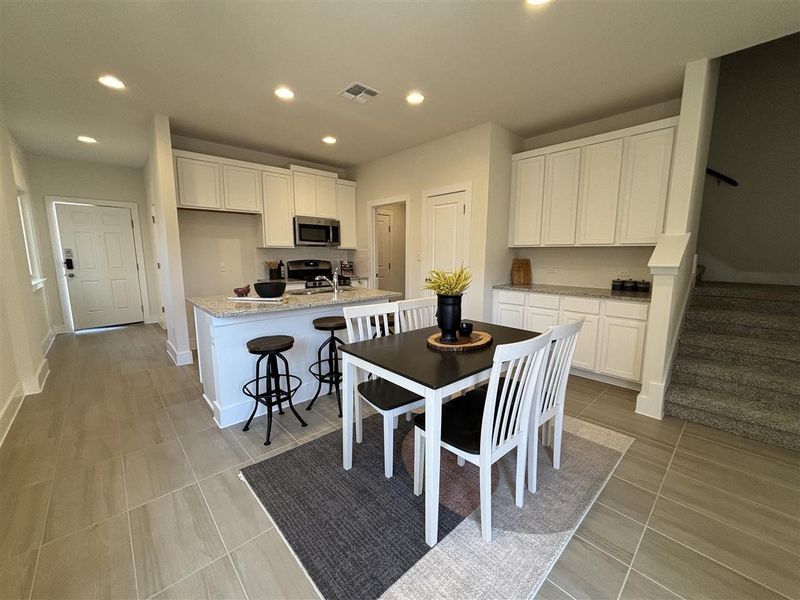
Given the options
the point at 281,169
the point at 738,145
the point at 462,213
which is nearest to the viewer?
the point at 738,145

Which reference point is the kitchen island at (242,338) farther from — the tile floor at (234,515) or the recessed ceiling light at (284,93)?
the recessed ceiling light at (284,93)

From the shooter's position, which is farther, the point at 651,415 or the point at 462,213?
the point at 462,213

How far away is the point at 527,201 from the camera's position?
3850 mm

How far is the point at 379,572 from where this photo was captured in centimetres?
134

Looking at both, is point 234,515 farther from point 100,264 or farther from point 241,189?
point 100,264

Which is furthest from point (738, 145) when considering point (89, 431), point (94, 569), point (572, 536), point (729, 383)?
point (89, 431)

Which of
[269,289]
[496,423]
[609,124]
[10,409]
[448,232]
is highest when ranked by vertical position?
[609,124]

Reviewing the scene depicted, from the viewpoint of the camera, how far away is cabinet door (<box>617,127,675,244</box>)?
2.92 metres

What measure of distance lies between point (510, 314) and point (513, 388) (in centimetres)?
251

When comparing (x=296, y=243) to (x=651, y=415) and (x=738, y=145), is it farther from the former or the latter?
(x=738, y=145)

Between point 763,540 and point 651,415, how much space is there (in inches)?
47.4

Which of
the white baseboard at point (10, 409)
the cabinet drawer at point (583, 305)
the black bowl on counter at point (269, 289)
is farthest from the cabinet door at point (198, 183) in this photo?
the cabinet drawer at point (583, 305)

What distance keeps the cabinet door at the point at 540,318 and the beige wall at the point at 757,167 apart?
7.56ft

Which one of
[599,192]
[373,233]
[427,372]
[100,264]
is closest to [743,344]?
[599,192]
